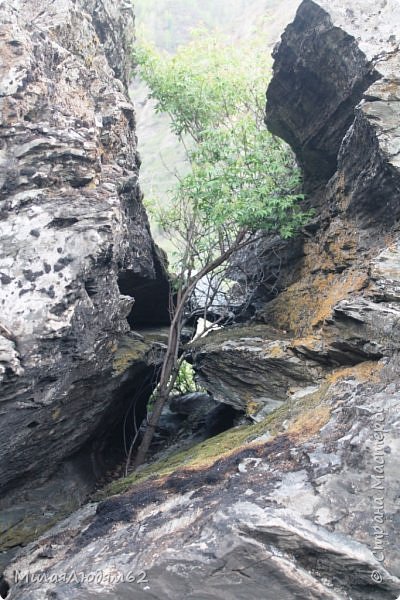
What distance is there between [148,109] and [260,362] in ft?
187

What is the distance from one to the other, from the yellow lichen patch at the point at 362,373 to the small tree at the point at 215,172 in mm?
3424

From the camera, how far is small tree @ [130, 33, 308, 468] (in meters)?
9.65

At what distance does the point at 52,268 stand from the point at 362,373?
406 cm

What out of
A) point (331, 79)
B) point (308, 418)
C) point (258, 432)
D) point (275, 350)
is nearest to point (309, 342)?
point (275, 350)

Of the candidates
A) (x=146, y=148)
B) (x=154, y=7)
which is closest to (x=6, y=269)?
(x=146, y=148)

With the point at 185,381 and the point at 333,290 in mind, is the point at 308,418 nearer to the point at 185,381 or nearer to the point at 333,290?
the point at 333,290

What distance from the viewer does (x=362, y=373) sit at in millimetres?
6344

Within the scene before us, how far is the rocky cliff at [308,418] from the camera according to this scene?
4.34 metres

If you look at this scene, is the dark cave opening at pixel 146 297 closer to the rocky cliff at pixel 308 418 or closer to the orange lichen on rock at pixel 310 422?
the rocky cliff at pixel 308 418

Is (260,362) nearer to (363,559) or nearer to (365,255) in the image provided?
(365,255)

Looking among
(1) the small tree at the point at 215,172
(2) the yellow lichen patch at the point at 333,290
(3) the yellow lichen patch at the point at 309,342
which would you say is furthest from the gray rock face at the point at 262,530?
(1) the small tree at the point at 215,172

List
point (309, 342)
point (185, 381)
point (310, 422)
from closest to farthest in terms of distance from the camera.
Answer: point (310, 422) < point (309, 342) < point (185, 381)

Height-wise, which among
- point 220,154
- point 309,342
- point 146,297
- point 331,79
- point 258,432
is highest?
point 331,79

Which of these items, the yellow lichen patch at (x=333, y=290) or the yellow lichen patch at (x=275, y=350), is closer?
the yellow lichen patch at (x=333, y=290)
